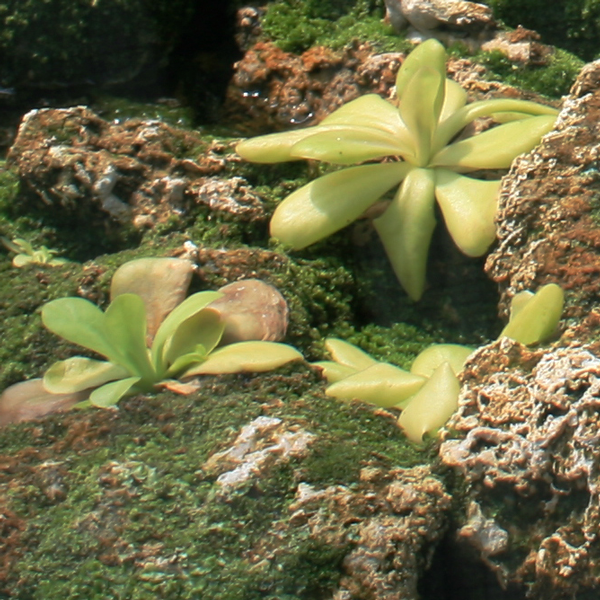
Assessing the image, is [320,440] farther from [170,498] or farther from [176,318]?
[176,318]

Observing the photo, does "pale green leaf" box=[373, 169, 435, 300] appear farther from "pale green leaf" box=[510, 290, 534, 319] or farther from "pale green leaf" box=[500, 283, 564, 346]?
"pale green leaf" box=[500, 283, 564, 346]

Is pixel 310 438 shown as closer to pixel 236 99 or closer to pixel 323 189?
pixel 323 189

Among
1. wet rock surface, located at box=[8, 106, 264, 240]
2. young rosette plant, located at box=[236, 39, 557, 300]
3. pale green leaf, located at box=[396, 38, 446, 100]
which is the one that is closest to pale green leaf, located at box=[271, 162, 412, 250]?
young rosette plant, located at box=[236, 39, 557, 300]

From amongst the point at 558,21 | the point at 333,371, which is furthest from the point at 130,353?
the point at 558,21

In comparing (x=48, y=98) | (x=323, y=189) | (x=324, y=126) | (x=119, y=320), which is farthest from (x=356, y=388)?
(x=48, y=98)

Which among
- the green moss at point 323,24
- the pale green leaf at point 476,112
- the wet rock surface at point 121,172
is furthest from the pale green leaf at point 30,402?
the green moss at point 323,24

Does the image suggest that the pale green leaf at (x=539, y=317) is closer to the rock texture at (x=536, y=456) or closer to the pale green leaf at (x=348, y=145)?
the rock texture at (x=536, y=456)
